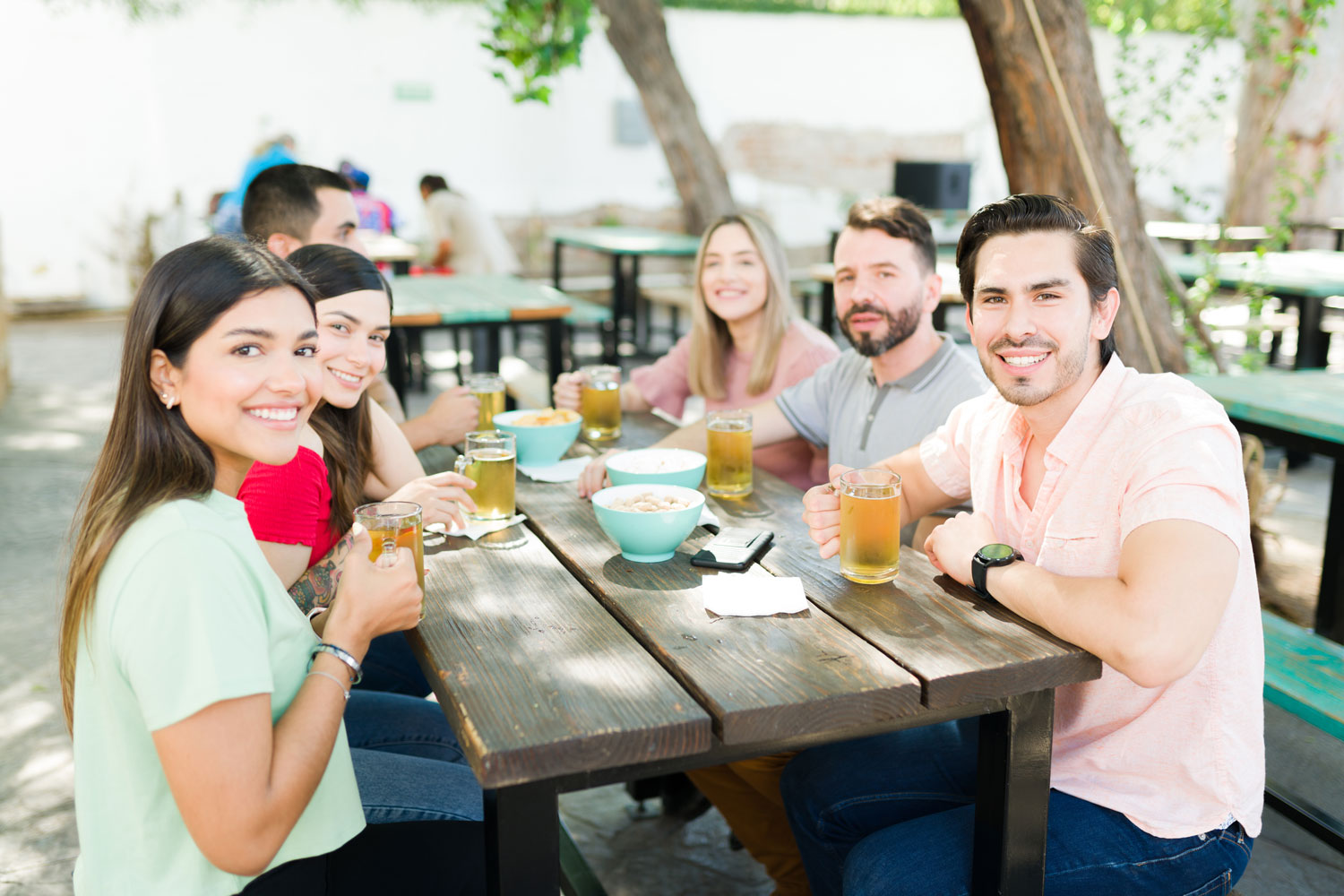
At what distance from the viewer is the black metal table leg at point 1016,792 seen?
51.7 inches

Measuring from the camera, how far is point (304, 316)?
1.26m

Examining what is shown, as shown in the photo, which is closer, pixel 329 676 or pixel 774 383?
pixel 329 676

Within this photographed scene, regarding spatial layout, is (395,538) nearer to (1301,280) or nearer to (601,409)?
(601,409)

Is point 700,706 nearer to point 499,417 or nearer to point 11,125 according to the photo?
point 499,417

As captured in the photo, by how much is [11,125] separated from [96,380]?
160 inches

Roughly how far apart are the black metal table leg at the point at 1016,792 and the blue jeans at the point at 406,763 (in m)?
0.69

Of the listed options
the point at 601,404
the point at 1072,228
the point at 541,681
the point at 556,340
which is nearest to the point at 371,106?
the point at 556,340

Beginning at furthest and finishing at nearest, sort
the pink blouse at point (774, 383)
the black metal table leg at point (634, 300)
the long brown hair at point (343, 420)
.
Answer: the black metal table leg at point (634, 300) < the pink blouse at point (774, 383) < the long brown hair at point (343, 420)

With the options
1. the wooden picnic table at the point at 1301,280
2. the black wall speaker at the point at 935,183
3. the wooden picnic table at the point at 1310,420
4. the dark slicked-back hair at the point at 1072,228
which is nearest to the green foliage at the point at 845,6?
the black wall speaker at the point at 935,183

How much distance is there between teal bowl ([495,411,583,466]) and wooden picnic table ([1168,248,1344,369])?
128 inches

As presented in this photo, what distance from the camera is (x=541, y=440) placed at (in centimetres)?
221

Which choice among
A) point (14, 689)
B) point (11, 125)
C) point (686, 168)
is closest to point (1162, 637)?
point (14, 689)

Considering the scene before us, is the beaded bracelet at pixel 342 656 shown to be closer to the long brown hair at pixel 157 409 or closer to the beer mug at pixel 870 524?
the long brown hair at pixel 157 409

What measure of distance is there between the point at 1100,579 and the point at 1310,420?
4.82ft
